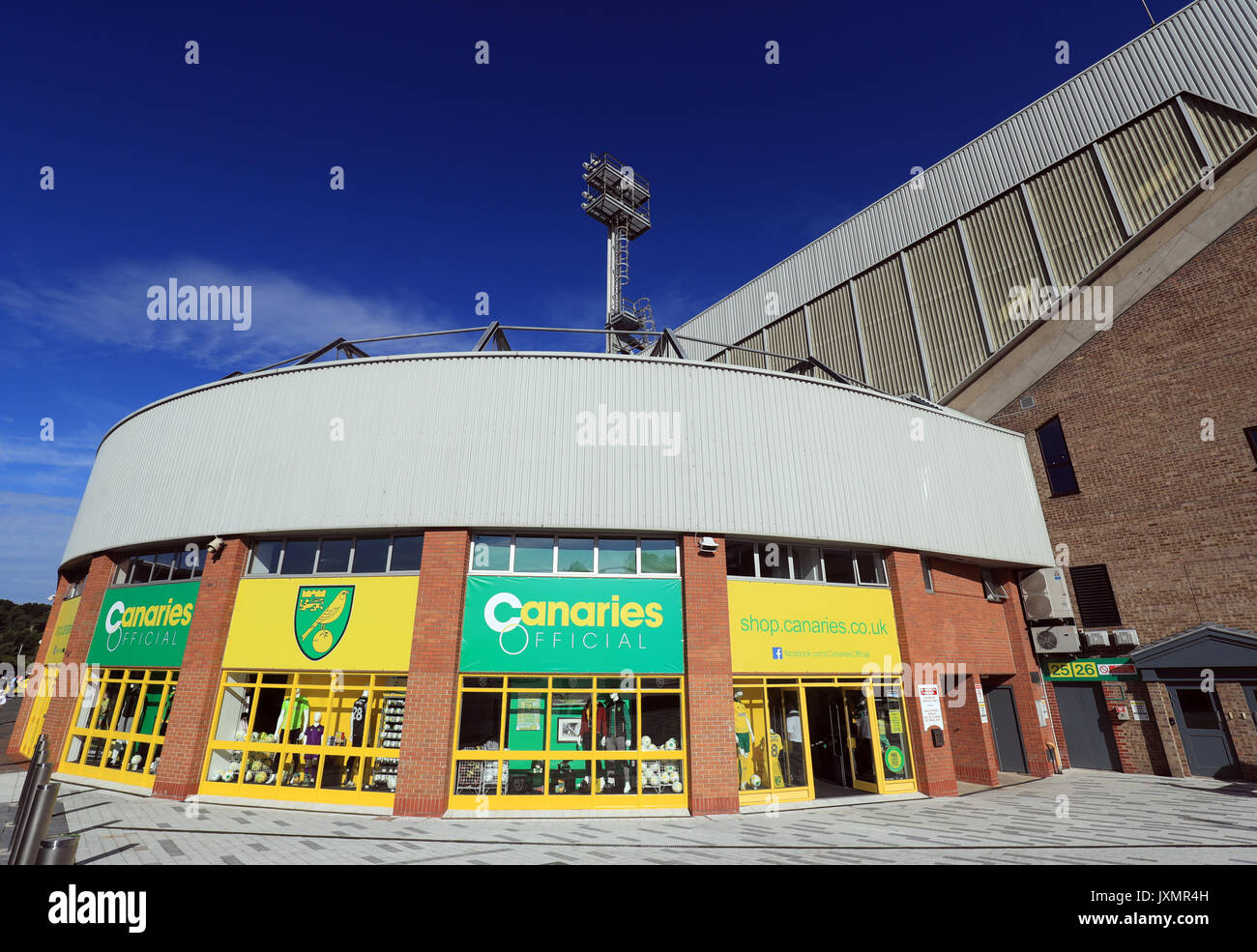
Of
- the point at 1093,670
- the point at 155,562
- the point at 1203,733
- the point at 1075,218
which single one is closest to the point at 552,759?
the point at 155,562

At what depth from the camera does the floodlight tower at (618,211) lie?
→ 32.8 meters

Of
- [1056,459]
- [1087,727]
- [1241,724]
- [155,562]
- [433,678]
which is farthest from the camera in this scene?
[1056,459]

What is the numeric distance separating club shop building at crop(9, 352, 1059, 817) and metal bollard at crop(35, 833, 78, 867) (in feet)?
18.5

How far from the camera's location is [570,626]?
11836 millimetres

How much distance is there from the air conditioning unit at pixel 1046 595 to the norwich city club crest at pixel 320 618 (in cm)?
1865

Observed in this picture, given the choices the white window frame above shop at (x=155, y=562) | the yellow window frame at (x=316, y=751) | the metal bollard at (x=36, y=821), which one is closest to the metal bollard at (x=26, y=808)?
the metal bollard at (x=36, y=821)

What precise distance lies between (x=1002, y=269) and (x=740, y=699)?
1859 cm

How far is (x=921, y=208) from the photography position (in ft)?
78.2

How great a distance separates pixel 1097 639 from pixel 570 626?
608 inches

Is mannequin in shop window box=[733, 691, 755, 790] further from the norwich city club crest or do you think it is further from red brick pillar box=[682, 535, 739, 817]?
the norwich city club crest

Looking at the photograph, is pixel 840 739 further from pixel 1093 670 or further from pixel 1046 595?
pixel 1093 670

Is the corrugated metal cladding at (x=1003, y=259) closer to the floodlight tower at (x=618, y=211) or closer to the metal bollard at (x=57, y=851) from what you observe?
the floodlight tower at (x=618, y=211)
